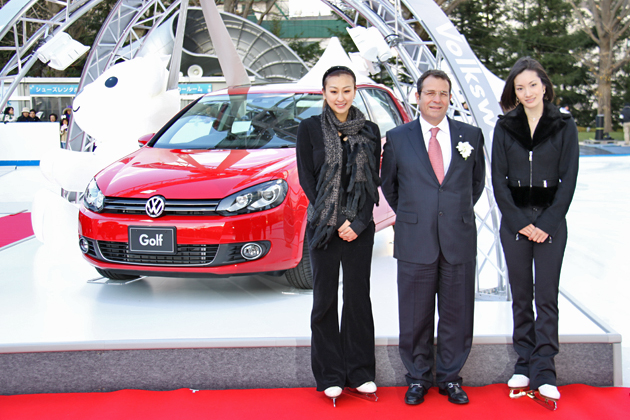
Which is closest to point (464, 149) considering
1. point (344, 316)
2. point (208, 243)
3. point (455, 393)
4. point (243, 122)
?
point (344, 316)

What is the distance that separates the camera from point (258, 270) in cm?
378

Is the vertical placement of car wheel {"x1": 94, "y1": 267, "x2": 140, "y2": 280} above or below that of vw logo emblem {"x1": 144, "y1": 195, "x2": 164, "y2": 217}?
below

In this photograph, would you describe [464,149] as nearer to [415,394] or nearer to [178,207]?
[415,394]

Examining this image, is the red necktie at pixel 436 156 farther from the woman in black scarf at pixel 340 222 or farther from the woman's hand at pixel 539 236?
the woman's hand at pixel 539 236

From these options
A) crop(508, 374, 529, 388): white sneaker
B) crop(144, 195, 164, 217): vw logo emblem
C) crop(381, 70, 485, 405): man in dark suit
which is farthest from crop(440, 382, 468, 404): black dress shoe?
crop(144, 195, 164, 217): vw logo emblem

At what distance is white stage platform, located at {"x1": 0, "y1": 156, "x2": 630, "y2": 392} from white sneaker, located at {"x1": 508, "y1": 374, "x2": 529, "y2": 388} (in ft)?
0.78

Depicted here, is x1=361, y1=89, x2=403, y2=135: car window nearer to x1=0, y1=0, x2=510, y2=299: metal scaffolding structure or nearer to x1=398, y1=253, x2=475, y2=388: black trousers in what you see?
x1=0, y1=0, x2=510, y2=299: metal scaffolding structure

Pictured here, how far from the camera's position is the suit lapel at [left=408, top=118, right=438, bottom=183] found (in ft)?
9.29

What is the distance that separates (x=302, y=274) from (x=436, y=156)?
161 cm

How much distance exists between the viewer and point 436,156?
9.39 ft

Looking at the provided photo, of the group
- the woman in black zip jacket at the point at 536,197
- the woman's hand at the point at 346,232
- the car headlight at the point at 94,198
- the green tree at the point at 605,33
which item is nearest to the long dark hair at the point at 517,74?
the woman in black zip jacket at the point at 536,197

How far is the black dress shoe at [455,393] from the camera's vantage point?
287 cm

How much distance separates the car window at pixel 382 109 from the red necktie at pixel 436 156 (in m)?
2.33

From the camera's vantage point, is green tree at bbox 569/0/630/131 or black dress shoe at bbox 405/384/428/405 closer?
black dress shoe at bbox 405/384/428/405
